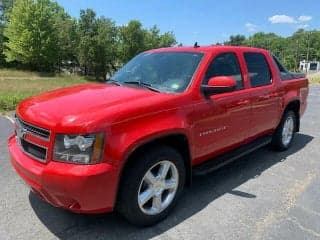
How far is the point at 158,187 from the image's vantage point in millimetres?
3768

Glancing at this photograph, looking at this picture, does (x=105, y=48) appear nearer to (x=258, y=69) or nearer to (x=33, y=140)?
(x=258, y=69)

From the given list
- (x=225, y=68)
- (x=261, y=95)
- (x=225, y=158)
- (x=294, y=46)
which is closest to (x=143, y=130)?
(x=225, y=158)

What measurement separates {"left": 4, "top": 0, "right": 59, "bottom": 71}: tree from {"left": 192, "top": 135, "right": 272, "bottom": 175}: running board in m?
61.8

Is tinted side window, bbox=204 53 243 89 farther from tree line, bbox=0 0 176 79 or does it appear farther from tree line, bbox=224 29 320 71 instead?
tree line, bbox=224 29 320 71

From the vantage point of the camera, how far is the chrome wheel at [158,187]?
12.0ft

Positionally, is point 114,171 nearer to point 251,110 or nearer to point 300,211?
point 300,211

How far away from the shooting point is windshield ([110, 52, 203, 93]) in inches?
166

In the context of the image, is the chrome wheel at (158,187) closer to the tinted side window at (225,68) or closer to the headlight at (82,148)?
the headlight at (82,148)

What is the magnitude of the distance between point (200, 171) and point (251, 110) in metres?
1.30

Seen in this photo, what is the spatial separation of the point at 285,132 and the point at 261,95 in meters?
1.47

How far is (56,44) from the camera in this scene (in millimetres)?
65562

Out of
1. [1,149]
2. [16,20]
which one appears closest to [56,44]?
[16,20]

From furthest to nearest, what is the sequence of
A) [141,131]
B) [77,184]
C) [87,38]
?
1. [87,38]
2. [141,131]
3. [77,184]

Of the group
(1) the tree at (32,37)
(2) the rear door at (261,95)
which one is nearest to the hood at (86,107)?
(2) the rear door at (261,95)
